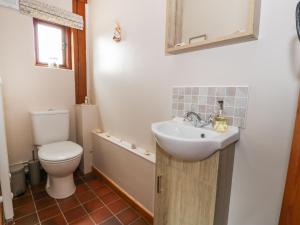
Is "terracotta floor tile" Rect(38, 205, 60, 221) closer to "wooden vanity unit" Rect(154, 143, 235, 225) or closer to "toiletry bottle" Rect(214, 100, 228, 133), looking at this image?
"wooden vanity unit" Rect(154, 143, 235, 225)

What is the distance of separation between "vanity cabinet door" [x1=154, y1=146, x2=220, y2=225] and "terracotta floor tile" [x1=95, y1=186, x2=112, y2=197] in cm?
84

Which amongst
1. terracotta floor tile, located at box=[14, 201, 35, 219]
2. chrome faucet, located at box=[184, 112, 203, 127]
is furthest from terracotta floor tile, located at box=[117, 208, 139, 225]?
chrome faucet, located at box=[184, 112, 203, 127]

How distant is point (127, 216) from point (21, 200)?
104 centimetres

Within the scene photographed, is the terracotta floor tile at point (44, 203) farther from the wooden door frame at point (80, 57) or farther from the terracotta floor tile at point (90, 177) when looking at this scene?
the wooden door frame at point (80, 57)

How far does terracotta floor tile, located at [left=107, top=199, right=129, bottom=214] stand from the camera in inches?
58.6

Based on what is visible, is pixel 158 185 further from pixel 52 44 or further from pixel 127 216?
pixel 52 44

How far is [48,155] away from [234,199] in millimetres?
1499

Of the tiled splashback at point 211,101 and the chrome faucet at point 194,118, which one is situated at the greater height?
the tiled splashback at point 211,101

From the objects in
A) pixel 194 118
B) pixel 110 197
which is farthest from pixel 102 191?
pixel 194 118

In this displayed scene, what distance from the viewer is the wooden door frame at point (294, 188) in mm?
596

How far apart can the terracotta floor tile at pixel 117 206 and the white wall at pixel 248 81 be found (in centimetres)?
62

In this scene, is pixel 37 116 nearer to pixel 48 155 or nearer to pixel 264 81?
pixel 48 155

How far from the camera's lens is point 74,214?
55.4 inches

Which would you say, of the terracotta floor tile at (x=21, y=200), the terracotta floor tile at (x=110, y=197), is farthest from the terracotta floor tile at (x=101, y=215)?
the terracotta floor tile at (x=21, y=200)
